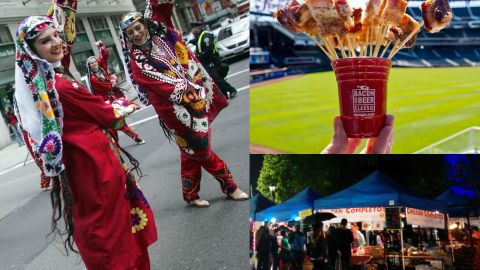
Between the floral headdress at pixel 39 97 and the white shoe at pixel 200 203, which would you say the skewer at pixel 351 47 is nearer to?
the floral headdress at pixel 39 97

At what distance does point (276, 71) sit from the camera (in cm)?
211

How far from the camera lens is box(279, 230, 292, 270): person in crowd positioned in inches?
89.6

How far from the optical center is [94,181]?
1974 millimetres

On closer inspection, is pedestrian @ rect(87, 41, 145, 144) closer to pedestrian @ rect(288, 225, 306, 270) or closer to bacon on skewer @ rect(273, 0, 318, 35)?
pedestrian @ rect(288, 225, 306, 270)

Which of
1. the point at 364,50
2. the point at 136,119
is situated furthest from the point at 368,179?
the point at 136,119

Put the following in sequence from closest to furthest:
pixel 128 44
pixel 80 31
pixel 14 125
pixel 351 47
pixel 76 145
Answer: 1. pixel 351 47
2. pixel 76 145
3. pixel 128 44
4. pixel 80 31
5. pixel 14 125

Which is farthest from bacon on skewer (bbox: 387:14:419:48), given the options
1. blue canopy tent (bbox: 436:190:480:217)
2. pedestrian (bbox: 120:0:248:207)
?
pedestrian (bbox: 120:0:248:207)

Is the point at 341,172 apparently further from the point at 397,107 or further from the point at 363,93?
the point at 363,93

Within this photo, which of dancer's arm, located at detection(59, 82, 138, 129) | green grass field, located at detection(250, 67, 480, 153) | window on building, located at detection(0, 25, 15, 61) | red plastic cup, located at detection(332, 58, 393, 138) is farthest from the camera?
window on building, located at detection(0, 25, 15, 61)

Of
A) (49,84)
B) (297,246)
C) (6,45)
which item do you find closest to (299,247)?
(297,246)

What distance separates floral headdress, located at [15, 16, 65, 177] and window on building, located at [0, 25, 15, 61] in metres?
1.78

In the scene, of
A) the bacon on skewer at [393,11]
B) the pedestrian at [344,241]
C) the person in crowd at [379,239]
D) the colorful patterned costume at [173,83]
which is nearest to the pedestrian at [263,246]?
the pedestrian at [344,241]

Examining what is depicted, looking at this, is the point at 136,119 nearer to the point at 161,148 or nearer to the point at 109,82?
the point at 161,148

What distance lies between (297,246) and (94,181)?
1.01 metres
